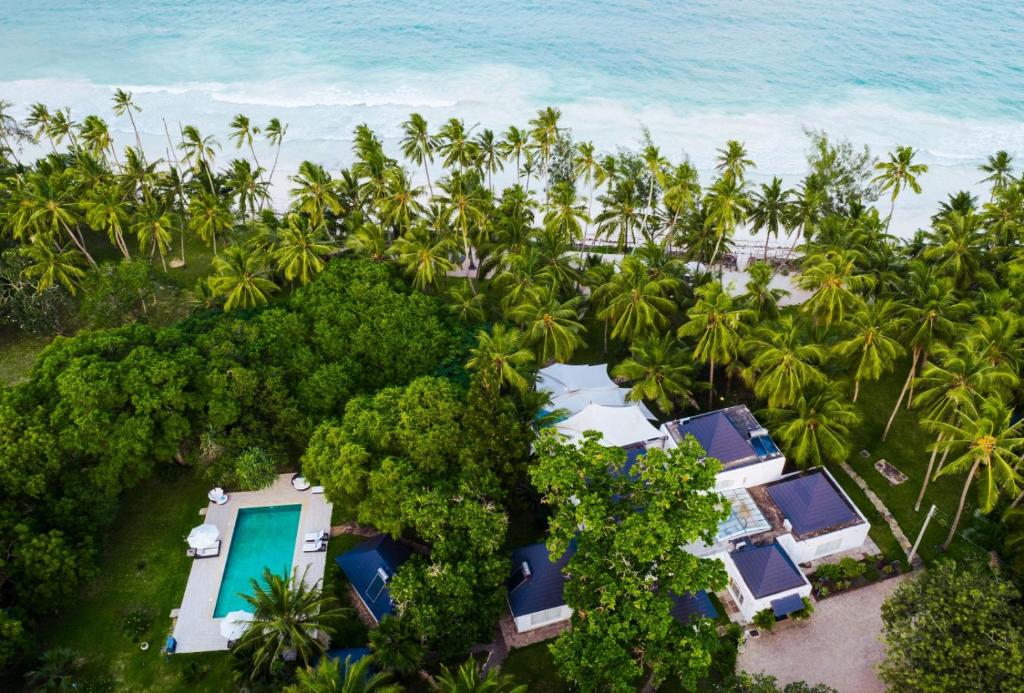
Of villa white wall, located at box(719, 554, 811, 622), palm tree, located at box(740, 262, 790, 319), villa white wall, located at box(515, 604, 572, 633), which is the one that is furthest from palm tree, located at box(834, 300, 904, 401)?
villa white wall, located at box(515, 604, 572, 633)

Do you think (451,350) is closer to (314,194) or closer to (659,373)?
(659,373)

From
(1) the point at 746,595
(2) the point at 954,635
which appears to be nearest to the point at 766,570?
(1) the point at 746,595

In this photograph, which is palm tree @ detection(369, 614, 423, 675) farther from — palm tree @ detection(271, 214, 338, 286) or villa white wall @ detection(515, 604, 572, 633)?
palm tree @ detection(271, 214, 338, 286)

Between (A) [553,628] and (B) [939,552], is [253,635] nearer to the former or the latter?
(A) [553,628]

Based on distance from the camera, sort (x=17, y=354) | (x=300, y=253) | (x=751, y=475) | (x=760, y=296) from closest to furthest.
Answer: (x=751, y=475), (x=760, y=296), (x=300, y=253), (x=17, y=354)

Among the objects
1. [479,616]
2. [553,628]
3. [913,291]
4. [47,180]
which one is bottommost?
[553,628]

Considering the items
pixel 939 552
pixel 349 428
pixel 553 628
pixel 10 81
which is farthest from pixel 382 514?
pixel 10 81

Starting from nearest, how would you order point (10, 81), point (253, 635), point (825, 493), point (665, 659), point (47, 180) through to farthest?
point (665, 659) → point (253, 635) → point (825, 493) → point (47, 180) → point (10, 81)
